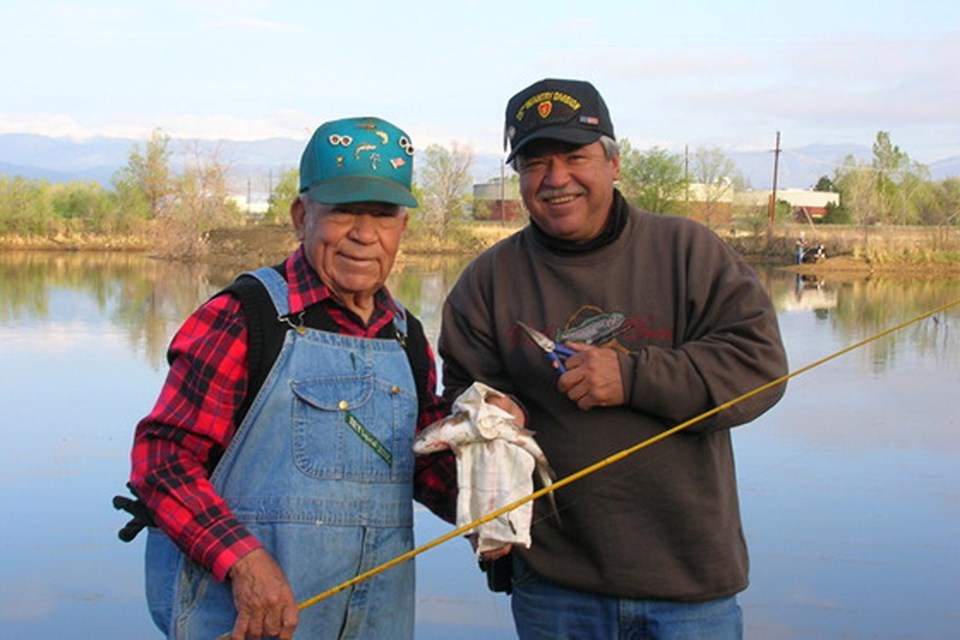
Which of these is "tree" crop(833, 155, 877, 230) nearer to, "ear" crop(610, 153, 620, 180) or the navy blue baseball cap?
"ear" crop(610, 153, 620, 180)

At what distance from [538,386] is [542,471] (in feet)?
0.86

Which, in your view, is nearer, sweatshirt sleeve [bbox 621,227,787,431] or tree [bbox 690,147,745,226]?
sweatshirt sleeve [bbox 621,227,787,431]

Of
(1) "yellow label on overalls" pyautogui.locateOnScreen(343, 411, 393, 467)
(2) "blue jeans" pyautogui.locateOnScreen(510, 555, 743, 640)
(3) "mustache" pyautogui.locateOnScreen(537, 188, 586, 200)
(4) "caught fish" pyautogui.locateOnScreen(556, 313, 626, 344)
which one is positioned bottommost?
(2) "blue jeans" pyautogui.locateOnScreen(510, 555, 743, 640)

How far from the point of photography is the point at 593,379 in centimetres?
270

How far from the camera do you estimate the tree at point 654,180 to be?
51719 millimetres

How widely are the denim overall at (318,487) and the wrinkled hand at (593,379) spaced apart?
0.40 metres

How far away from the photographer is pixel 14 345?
14172 millimetres

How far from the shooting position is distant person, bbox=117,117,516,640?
8.05 ft

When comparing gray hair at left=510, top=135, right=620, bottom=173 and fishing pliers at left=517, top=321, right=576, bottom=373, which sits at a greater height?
gray hair at left=510, top=135, right=620, bottom=173

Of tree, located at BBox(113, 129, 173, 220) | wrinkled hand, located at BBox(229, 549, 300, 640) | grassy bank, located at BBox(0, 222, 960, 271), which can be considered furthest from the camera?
tree, located at BBox(113, 129, 173, 220)

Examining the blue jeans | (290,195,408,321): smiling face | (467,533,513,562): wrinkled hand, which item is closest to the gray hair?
(290,195,408,321): smiling face

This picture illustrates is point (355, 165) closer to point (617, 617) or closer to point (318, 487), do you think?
point (318, 487)

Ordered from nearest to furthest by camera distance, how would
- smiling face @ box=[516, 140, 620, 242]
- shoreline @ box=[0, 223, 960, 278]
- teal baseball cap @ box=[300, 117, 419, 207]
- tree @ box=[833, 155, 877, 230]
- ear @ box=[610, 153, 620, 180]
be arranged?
teal baseball cap @ box=[300, 117, 419, 207] < smiling face @ box=[516, 140, 620, 242] < ear @ box=[610, 153, 620, 180] < shoreline @ box=[0, 223, 960, 278] < tree @ box=[833, 155, 877, 230]

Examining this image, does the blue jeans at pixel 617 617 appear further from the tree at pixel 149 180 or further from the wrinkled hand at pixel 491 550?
the tree at pixel 149 180
